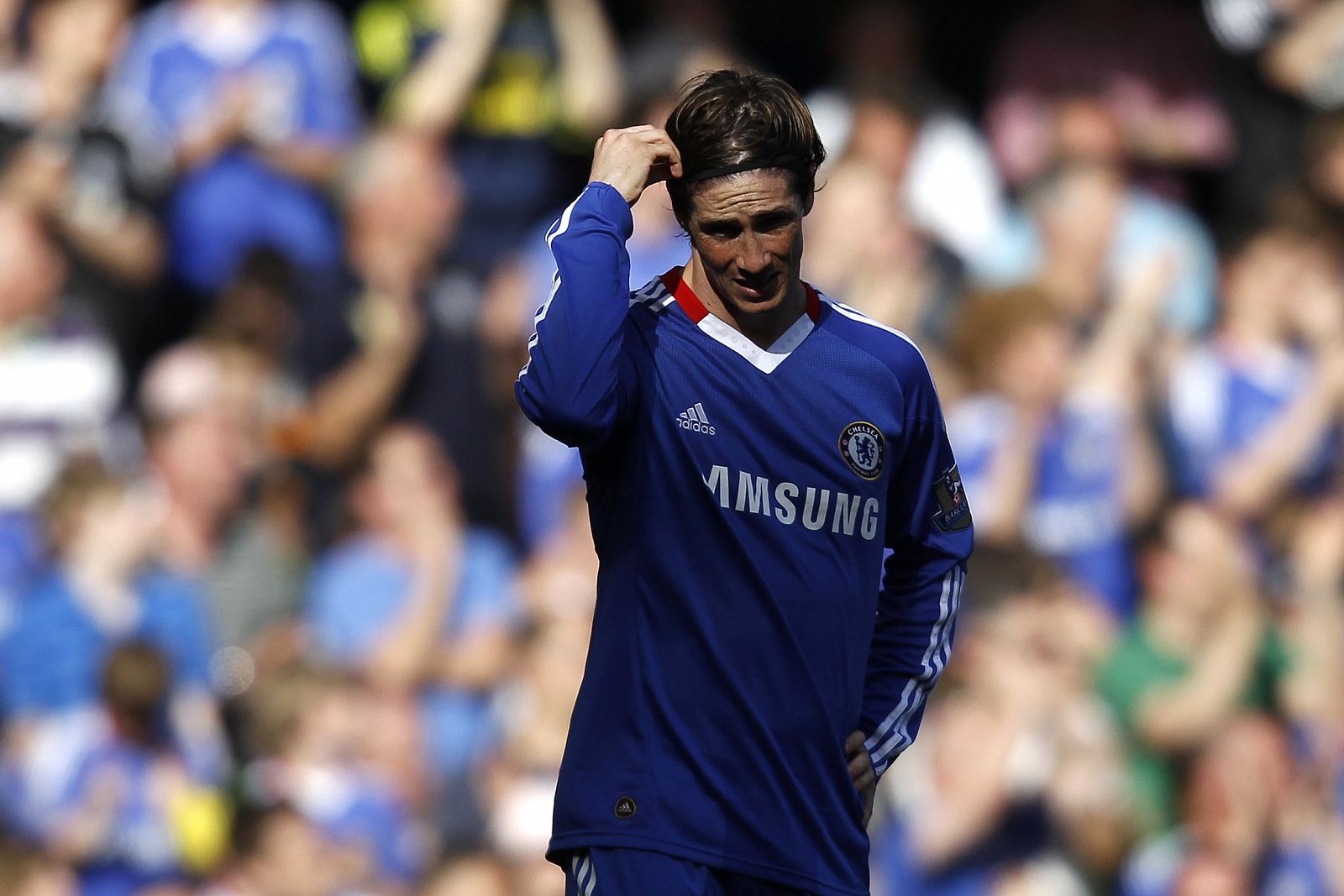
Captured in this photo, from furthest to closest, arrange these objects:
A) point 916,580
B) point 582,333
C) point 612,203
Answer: point 916,580 < point 612,203 < point 582,333

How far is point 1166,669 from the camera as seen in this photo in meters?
7.99

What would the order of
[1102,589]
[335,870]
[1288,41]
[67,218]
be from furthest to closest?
1. [1288,41]
2. [1102,589]
3. [67,218]
4. [335,870]

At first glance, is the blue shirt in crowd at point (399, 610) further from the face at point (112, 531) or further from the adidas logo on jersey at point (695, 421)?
the adidas logo on jersey at point (695, 421)

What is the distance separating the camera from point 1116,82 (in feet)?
29.7

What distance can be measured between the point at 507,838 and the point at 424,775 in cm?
40

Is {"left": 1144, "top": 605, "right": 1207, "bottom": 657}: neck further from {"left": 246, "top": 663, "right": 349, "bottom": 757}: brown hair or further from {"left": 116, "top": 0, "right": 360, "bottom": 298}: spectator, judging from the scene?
{"left": 116, "top": 0, "right": 360, "bottom": 298}: spectator

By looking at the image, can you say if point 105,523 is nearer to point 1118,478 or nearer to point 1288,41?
point 1118,478

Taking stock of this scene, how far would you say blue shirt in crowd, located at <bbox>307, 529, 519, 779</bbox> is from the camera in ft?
23.7

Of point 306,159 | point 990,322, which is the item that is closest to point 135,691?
point 306,159

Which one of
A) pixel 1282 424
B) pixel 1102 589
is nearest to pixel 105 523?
pixel 1102 589

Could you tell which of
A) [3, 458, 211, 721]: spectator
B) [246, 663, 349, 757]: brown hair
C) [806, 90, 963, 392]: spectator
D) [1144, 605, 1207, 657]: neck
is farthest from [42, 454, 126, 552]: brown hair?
[1144, 605, 1207, 657]: neck

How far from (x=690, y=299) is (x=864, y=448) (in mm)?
396

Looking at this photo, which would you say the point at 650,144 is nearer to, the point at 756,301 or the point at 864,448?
the point at 756,301

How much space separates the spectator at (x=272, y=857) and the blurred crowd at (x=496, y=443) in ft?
0.05
